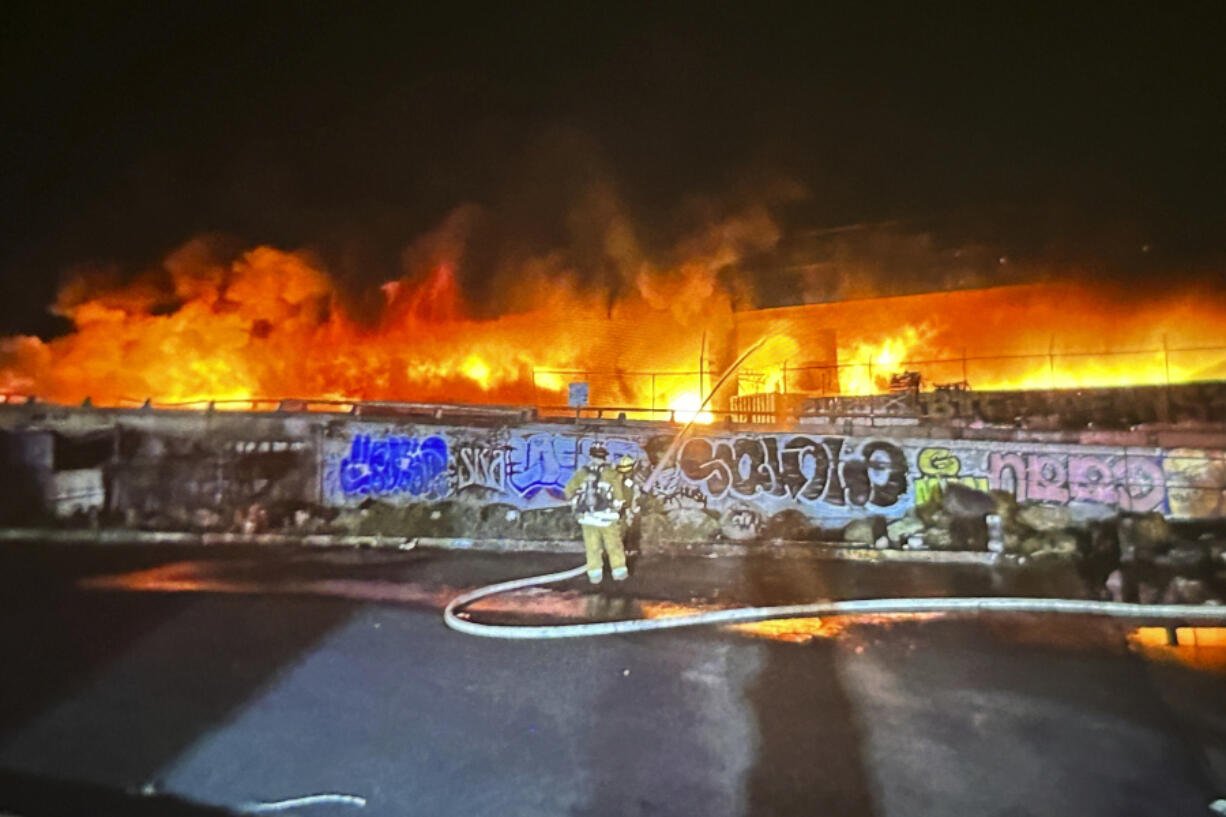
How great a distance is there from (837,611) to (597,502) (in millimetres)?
3282

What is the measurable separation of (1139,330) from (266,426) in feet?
91.7

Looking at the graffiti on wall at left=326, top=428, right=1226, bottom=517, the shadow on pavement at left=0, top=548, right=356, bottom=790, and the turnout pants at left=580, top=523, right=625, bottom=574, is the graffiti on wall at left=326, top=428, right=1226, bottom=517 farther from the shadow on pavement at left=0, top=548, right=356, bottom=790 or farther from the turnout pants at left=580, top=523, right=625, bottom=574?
the shadow on pavement at left=0, top=548, right=356, bottom=790

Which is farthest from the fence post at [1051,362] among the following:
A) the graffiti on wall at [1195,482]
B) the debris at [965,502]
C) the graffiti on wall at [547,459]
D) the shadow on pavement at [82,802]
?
the shadow on pavement at [82,802]

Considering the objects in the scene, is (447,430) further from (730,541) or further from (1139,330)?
(1139,330)

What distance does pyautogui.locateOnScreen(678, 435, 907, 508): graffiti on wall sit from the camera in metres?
11.9

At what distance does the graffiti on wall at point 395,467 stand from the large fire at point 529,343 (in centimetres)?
1100

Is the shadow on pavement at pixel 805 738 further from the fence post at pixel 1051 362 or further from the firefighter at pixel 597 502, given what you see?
the fence post at pixel 1051 362

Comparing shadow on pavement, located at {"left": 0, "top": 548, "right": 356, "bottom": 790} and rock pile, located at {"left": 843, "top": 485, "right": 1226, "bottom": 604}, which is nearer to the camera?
shadow on pavement, located at {"left": 0, "top": 548, "right": 356, "bottom": 790}

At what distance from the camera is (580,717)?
16.5 ft

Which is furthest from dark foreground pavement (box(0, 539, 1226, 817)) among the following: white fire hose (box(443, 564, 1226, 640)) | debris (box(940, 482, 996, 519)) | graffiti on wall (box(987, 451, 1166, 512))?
graffiti on wall (box(987, 451, 1166, 512))

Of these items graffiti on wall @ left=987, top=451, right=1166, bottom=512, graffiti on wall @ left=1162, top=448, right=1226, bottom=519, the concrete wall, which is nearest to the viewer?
graffiti on wall @ left=1162, top=448, right=1226, bottom=519

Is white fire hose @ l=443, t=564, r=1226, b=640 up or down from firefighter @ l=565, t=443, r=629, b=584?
down

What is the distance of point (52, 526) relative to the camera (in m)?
12.6

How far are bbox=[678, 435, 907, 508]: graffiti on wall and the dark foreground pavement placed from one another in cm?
471
